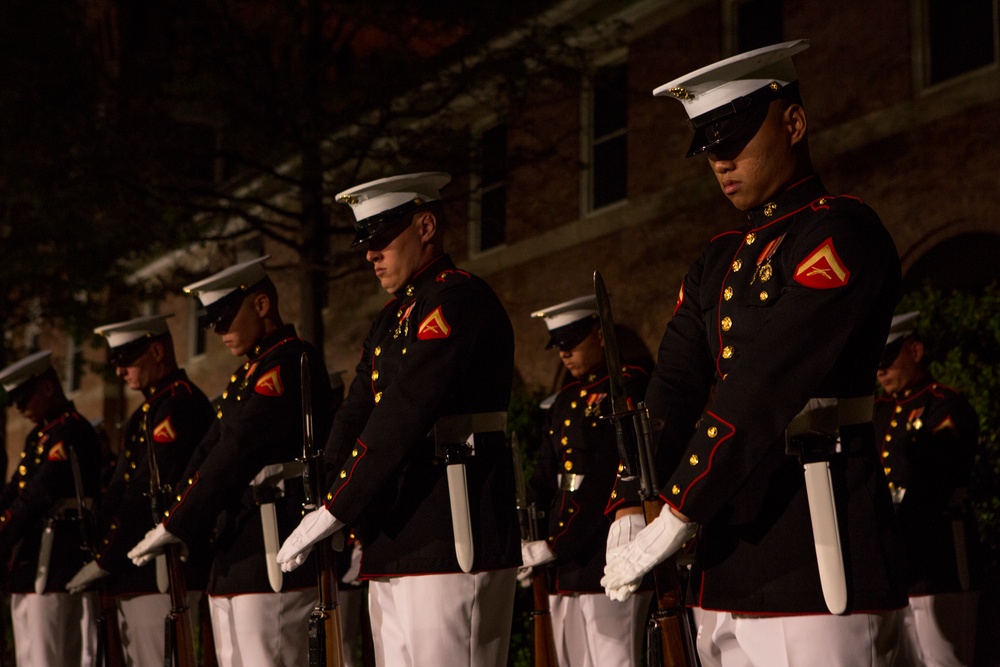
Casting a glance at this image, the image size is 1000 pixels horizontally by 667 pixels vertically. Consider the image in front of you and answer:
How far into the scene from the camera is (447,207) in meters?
13.7

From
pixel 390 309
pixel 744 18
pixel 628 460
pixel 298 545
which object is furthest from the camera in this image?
pixel 744 18

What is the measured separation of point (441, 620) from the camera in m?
4.04

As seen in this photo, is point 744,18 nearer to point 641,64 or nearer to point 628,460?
point 641,64

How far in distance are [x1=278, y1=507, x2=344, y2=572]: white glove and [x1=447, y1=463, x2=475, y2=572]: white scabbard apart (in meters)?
0.38

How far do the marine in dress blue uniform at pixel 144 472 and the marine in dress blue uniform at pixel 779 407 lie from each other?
3824mm

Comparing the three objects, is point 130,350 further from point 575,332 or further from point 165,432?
point 575,332

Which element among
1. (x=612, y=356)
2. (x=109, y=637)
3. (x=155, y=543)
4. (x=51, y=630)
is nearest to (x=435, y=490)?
(x=612, y=356)

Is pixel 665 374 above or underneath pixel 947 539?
above

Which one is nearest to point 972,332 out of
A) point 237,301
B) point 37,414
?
point 237,301

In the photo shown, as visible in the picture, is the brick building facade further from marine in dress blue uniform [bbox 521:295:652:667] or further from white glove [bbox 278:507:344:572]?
white glove [bbox 278:507:344:572]

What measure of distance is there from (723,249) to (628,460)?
65 centimetres

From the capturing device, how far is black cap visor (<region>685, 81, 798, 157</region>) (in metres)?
3.16

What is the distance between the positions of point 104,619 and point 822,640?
17.6 ft

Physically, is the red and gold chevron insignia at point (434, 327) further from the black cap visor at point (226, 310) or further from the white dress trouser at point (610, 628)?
the white dress trouser at point (610, 628)
